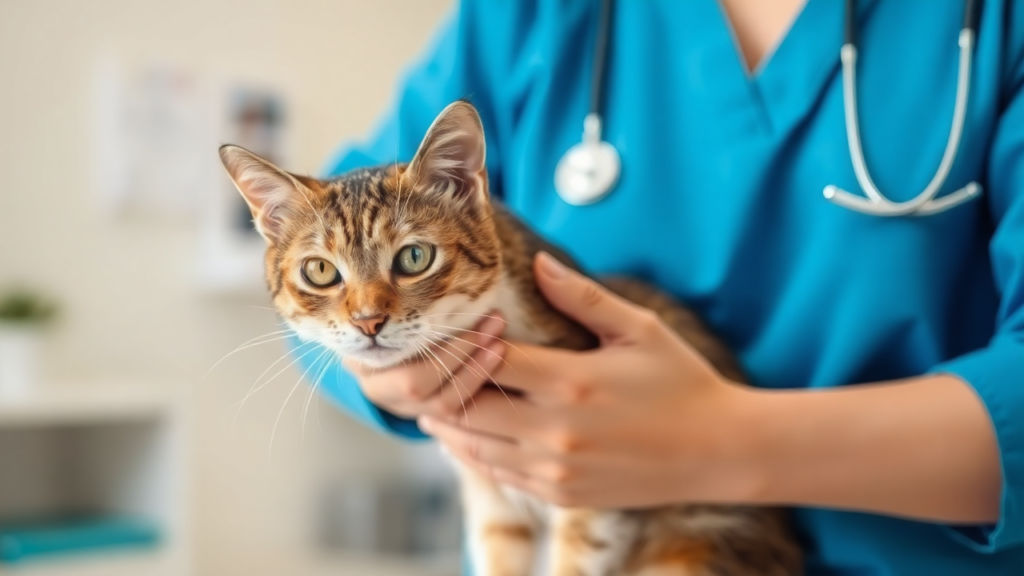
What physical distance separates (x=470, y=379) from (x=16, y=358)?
1.32 meters

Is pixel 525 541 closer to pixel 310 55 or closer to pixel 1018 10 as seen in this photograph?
pixel 1018 10

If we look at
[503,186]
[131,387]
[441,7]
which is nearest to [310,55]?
[441,7]

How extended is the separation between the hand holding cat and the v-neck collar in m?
0.23

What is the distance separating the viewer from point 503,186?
99 centimetres

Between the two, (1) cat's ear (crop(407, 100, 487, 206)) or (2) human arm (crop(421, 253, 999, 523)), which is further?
(2) human arm (crop(421, 253, 999, 523))

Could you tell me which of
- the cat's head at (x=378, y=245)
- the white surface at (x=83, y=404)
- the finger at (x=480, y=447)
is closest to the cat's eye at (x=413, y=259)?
the cat's head at (x=378, y=245)

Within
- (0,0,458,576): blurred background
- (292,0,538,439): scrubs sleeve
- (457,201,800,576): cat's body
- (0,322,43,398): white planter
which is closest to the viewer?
(457,201,800,576): cat's body

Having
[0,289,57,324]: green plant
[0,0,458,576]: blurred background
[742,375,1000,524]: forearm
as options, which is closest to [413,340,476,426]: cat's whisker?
[742,375,1000,524]: forearm

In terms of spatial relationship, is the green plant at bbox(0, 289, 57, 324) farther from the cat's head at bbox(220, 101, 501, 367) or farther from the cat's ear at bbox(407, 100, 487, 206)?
the cat's ear at bbox(407, 100, 487, 206)

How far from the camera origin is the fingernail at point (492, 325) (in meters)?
0.72

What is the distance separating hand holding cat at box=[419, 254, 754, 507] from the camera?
725 mm

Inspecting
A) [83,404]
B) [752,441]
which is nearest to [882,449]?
[752,441]

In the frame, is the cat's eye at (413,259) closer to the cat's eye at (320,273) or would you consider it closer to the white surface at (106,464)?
the cat's eye at (320,273)

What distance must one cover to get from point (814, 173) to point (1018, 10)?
21 centimetres
